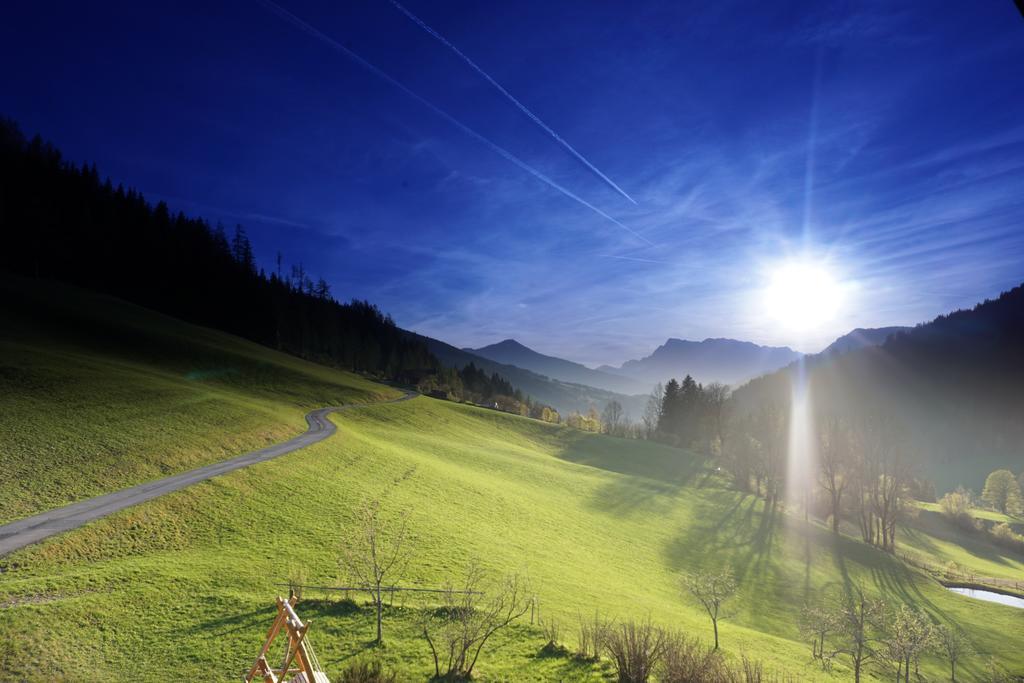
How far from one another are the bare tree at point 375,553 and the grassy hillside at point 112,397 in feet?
55.7

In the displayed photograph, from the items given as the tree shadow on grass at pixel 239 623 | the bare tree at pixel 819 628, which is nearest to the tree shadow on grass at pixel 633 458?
the bare tree at pixel 819 628

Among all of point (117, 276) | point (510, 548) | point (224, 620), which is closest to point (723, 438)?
point (510, 548)

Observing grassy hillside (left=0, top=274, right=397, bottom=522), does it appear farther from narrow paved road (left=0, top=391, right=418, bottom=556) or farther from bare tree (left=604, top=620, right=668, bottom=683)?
bare tree (left=604, top=620, right=668, bottom=683)

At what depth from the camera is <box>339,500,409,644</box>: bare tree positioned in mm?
21047

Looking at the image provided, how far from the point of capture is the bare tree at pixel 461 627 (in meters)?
→ 16.3

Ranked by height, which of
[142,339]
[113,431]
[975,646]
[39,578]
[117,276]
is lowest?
[975,646]

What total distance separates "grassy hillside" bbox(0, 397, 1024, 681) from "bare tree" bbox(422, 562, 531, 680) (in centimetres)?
72

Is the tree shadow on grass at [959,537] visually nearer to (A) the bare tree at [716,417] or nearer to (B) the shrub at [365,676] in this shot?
(A) the bare tree at [716,417]

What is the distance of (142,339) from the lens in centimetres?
7512

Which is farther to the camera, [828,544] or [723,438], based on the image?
[723,438]

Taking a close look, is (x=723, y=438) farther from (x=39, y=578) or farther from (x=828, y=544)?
(x=39, y=578)

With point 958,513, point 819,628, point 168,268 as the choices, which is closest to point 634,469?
point 819,628

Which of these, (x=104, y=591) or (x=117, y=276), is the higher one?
(x=117, y=276)

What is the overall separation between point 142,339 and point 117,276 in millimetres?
52303
